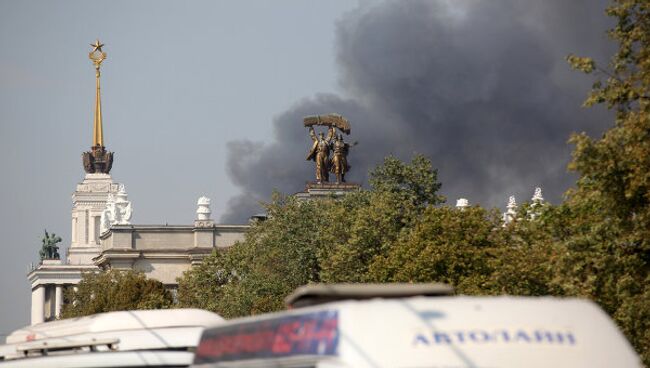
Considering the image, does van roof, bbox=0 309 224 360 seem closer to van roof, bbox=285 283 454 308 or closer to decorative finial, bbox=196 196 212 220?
van roof, bbox=285 283 454 308

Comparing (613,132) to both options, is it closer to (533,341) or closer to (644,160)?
(644,160)

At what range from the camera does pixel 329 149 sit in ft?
495

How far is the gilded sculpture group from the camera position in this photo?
490 ft

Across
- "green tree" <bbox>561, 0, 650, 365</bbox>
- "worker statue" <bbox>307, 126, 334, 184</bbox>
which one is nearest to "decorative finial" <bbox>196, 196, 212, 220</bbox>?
"worker statue" <bbox>307, 126, 334, 184</bbox>

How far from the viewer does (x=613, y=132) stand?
Answer: 3519 cm

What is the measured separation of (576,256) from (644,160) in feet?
13.2

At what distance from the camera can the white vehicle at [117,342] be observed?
21.3 metres

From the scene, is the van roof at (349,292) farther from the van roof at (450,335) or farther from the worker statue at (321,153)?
the worker statue at (321,153)

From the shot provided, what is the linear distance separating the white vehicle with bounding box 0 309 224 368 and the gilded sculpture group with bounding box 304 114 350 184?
123 meters

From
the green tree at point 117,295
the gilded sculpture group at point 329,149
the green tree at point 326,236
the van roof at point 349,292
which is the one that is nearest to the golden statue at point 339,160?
the gilded sculpture group at point 329,149

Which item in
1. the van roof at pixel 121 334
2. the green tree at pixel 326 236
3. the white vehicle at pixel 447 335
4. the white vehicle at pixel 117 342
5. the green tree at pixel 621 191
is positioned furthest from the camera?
the green tree at pixel 326 236

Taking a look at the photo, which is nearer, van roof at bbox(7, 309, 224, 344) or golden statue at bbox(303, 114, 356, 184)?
van roof at bbox(7, 309, 224, 344)

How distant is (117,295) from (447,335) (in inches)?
4524

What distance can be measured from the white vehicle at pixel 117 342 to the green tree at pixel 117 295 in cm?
9571
